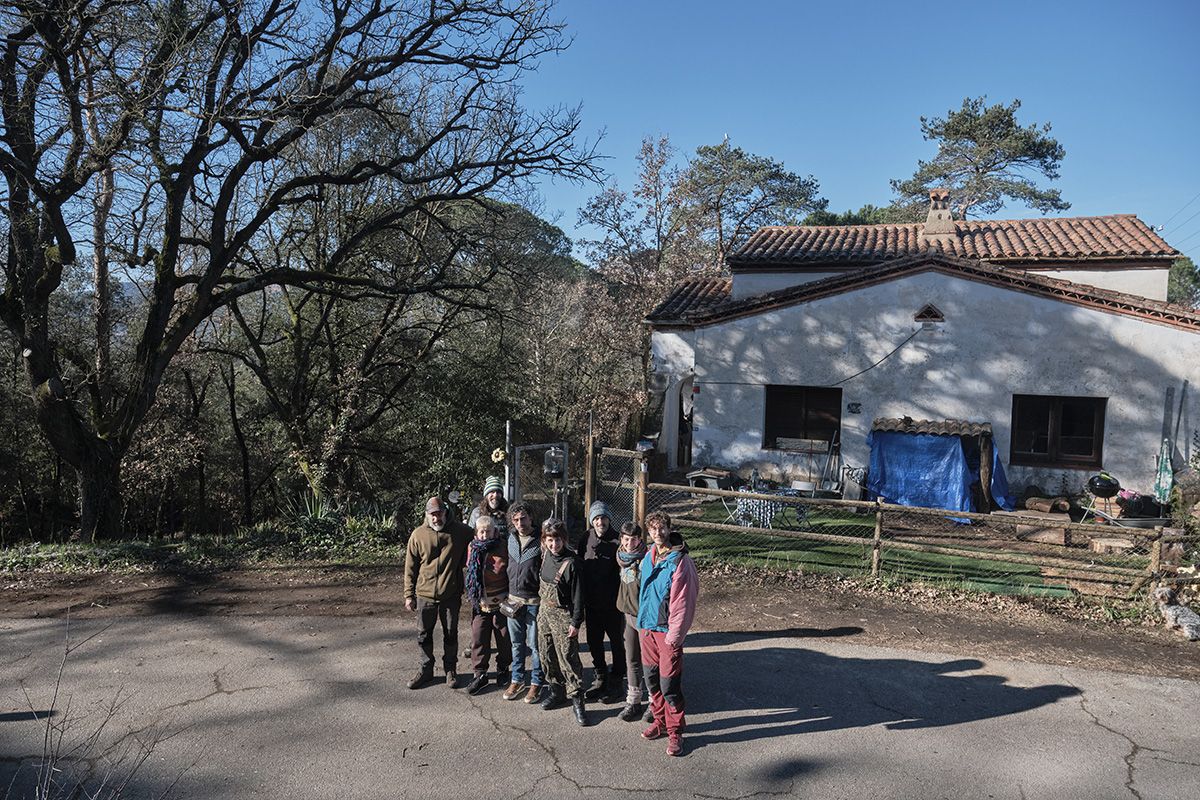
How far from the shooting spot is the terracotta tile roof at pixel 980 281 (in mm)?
13281

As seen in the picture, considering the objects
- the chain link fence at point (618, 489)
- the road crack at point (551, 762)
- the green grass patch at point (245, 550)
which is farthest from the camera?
the chain link fence at point (618, 489)

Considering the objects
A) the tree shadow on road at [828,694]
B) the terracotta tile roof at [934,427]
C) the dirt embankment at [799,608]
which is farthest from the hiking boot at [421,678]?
the terracotta tile roof at [934,427]

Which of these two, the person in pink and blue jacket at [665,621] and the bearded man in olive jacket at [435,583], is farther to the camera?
the bearded man in olive jacket at [435,583]

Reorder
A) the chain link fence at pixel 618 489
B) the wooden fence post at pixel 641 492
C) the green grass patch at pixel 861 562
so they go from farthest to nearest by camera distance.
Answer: the chain link fence at pixel 618 489
the wooden fence post at pixel 641 492
the green grass patch at pixel 861 562

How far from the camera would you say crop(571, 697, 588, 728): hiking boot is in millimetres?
5293

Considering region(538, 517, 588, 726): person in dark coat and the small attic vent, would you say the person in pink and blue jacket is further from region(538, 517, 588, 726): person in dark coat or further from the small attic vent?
the small attic vent

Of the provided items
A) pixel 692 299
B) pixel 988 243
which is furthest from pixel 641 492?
pixel 988 243

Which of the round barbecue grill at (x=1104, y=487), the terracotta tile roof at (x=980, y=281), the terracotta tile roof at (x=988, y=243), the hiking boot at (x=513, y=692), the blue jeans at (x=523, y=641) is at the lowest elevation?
the hiking boot at (x=513, y=692)

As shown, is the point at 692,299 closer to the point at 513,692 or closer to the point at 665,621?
the point at 513,692

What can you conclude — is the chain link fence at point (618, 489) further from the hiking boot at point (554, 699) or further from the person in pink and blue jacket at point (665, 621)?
the person in pink and blue jacket at point (665, 621)

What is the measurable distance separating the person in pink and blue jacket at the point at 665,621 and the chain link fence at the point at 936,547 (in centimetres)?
376

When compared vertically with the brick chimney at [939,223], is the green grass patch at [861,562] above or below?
below

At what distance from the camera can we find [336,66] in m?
12.6

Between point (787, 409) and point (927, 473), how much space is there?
3128mm
